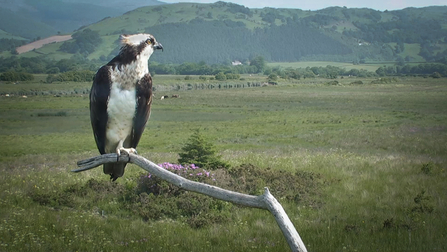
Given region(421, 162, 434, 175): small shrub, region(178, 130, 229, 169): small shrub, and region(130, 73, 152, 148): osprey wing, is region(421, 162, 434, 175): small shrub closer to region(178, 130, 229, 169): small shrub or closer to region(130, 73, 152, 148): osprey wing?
region(178, 130, 229, 169): small shrub

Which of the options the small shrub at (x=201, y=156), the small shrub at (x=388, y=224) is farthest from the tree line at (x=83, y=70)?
the small shrub at (x=388, y=224)

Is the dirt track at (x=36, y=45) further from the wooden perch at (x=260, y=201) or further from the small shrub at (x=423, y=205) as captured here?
the wooden perch at (x=260, y=201)

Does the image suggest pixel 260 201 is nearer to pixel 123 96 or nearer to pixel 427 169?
pixel 123 96

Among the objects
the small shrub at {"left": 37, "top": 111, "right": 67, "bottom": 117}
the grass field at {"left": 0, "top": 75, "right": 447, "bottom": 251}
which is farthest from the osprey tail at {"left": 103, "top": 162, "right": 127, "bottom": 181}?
the small shrub at {"left": 37, "top": 111, "right": 67, "bottom": 117}

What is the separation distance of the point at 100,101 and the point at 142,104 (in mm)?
529

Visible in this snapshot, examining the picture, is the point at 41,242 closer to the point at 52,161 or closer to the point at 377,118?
the point at 52,161

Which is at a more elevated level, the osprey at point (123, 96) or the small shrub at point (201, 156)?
the osprey at point (123, 96)

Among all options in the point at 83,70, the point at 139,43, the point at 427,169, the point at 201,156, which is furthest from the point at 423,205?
the point at 83,70

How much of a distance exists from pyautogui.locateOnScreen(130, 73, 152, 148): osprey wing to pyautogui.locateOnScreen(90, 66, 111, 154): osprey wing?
38 centimetres

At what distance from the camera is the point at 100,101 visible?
6.05m

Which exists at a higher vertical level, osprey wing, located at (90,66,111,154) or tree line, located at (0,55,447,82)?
osprey wing, located at (90,66,111,154)

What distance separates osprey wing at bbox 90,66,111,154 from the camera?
5.86m

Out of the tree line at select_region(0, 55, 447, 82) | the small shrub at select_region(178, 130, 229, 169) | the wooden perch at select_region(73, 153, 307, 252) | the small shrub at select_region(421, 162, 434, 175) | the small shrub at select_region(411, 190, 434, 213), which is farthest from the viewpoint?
the tree line at select_region(0, 55, 447, 82)

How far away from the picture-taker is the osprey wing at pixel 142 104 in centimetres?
594
